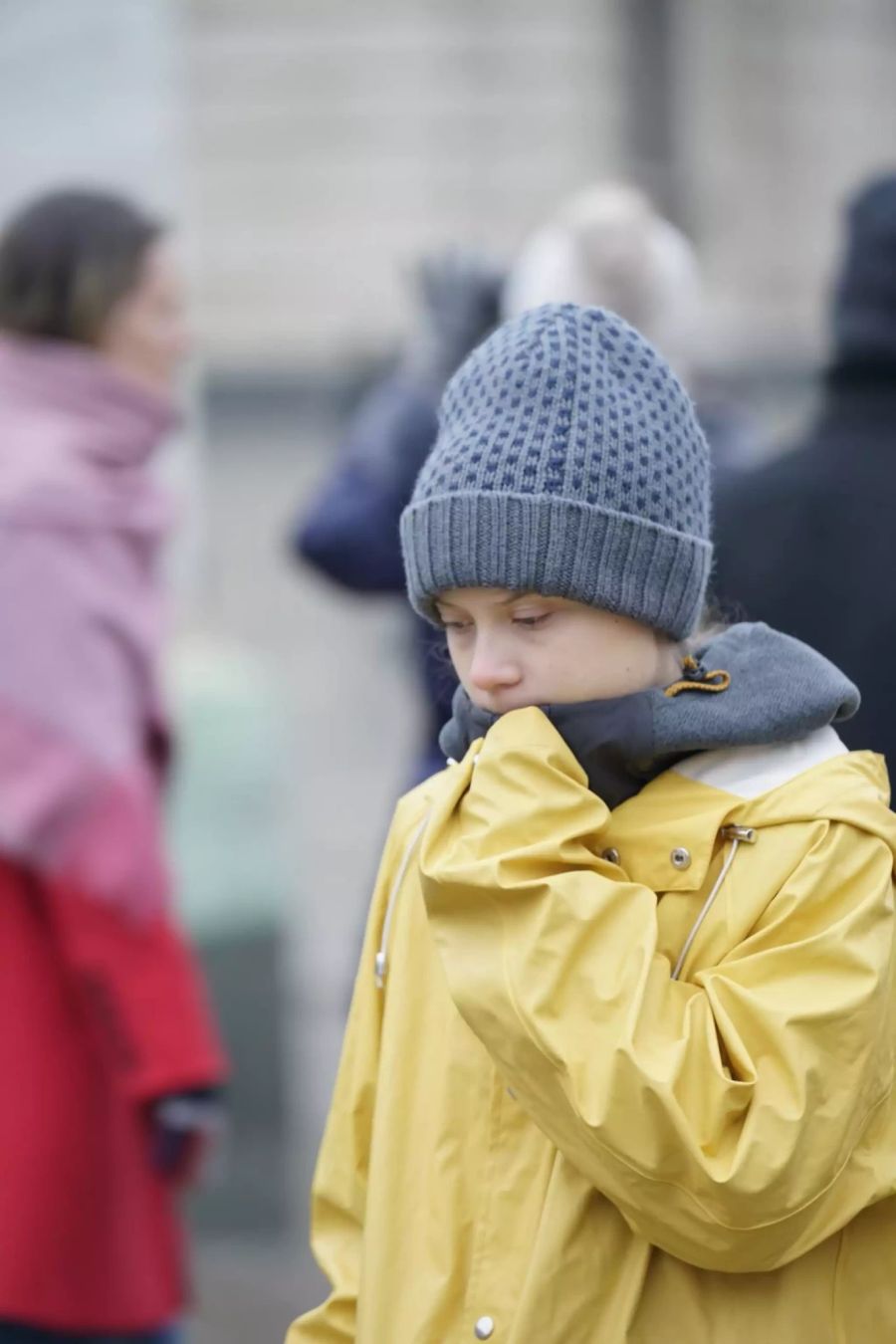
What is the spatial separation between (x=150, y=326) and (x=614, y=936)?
6.11 feet

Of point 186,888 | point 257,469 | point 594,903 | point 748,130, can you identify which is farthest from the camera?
point 748,130

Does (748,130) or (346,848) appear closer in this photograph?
(346,848)

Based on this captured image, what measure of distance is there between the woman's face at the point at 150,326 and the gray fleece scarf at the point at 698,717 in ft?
5.23

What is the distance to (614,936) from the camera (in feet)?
5.34

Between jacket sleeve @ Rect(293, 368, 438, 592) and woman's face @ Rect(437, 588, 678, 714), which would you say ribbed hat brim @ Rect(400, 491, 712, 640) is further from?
jacket sleeve @ Rect(293, 368, 438, 592)

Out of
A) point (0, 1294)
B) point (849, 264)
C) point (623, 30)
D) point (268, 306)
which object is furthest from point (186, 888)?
point (623, 30)

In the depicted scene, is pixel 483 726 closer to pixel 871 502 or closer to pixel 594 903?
pixel 594 903

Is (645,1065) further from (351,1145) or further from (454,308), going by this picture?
(454,308)

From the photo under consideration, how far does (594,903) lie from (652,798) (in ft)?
0.51

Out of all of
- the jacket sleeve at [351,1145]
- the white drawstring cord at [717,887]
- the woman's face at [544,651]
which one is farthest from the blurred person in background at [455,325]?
the white drawstring cord at [717,887]

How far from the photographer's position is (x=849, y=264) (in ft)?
9.16

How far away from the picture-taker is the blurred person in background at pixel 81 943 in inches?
109

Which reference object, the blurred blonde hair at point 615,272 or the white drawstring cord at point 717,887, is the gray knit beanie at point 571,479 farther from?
the blurred blonde hair at point 615,272

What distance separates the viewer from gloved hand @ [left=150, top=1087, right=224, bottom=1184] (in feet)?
9.46
